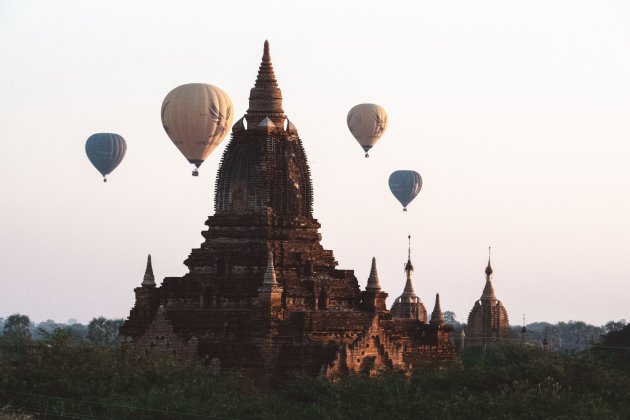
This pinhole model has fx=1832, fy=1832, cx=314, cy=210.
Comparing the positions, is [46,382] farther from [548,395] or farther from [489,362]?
[489,362]

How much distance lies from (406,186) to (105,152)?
2155cm

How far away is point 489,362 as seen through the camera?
79438 mm

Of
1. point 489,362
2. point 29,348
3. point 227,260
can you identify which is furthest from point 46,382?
Answer: point 489,362

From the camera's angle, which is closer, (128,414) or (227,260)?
(128,414)

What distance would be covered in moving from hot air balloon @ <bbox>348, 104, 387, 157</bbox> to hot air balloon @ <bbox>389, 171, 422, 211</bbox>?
1210 centimetres

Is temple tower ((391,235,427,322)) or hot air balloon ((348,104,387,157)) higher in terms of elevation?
hot air balloon ((348,104,387,157))

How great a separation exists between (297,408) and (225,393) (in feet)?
10.0

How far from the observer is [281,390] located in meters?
66.2

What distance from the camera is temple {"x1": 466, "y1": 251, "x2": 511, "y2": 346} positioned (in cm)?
12912

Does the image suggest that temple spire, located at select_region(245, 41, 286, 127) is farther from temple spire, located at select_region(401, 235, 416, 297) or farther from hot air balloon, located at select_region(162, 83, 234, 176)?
temple spire, located at select_region(401, 235, 416, 297)

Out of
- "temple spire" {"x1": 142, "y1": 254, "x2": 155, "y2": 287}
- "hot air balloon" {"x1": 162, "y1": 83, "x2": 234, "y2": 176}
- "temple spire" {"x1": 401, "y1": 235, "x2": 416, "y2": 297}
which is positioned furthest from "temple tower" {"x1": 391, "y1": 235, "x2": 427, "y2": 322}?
"temple spire" {"x1": 142, "y1": 254, "x2": 155, "y2": 287}

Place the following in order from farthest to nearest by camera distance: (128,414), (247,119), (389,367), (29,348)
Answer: (247,119) → (389,367) → (29,348) → (128,414)

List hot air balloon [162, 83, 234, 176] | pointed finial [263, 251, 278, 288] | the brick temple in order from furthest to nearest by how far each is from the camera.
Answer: hot air balloon [162, 83, 234, 176]
pointed finial [263, 251, 278, 288]
the brick temple

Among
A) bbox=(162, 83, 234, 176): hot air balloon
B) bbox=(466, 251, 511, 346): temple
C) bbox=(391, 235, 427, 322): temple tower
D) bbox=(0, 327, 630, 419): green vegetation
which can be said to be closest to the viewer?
bbox=(0, 327, 630, 419): green vegetation
